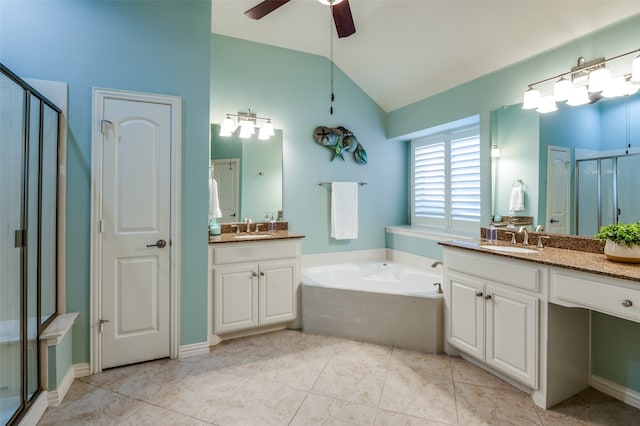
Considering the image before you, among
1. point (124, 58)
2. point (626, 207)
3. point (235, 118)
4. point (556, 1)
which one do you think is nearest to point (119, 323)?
point (124, 58)

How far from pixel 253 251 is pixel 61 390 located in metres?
1.54

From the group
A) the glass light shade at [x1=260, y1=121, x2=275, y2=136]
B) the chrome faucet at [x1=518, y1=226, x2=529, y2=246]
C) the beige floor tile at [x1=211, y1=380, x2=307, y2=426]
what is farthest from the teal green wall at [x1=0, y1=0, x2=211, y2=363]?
the chrome faucet at [x1=518, y1=226, x2=529, y2=246]

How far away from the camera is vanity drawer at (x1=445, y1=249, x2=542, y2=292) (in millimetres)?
1918

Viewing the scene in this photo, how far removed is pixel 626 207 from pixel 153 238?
3.22m

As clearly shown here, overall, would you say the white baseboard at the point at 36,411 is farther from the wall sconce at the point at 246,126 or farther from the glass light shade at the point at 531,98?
the glass light shade at the point at 531,98

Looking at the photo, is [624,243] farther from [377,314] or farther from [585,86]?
[377,314]

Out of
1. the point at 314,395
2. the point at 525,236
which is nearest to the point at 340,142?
the point at 525,236

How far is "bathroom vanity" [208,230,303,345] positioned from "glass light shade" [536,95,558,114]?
2.23 meters

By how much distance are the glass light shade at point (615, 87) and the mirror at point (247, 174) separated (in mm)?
2760

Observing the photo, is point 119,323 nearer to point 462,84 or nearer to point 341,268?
point 341,268

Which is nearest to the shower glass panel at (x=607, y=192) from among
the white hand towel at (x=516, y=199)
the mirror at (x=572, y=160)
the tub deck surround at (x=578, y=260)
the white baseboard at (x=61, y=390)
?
the mirror at (x=572, y=160)

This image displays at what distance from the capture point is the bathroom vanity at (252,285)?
2.72 m

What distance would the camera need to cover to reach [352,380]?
2.20m

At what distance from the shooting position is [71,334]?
221cm
